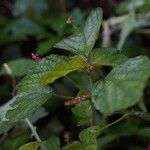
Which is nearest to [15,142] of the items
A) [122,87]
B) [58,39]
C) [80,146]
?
[80,146]

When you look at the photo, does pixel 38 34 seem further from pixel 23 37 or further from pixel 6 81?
pixel 6 81

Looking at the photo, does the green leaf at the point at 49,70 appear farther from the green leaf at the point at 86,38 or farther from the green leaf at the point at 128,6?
the green leaf at the point at 128,6

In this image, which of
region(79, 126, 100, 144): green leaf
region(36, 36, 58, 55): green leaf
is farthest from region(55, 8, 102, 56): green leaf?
region(36, 36, 58, 55): green leaf

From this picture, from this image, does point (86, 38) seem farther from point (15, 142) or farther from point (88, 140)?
point (15, 142)

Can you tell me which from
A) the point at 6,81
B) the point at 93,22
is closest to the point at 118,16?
the point at 6,81

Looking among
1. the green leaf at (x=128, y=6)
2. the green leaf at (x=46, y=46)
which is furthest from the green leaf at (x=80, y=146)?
the green leaf at (x=128, y=6)
